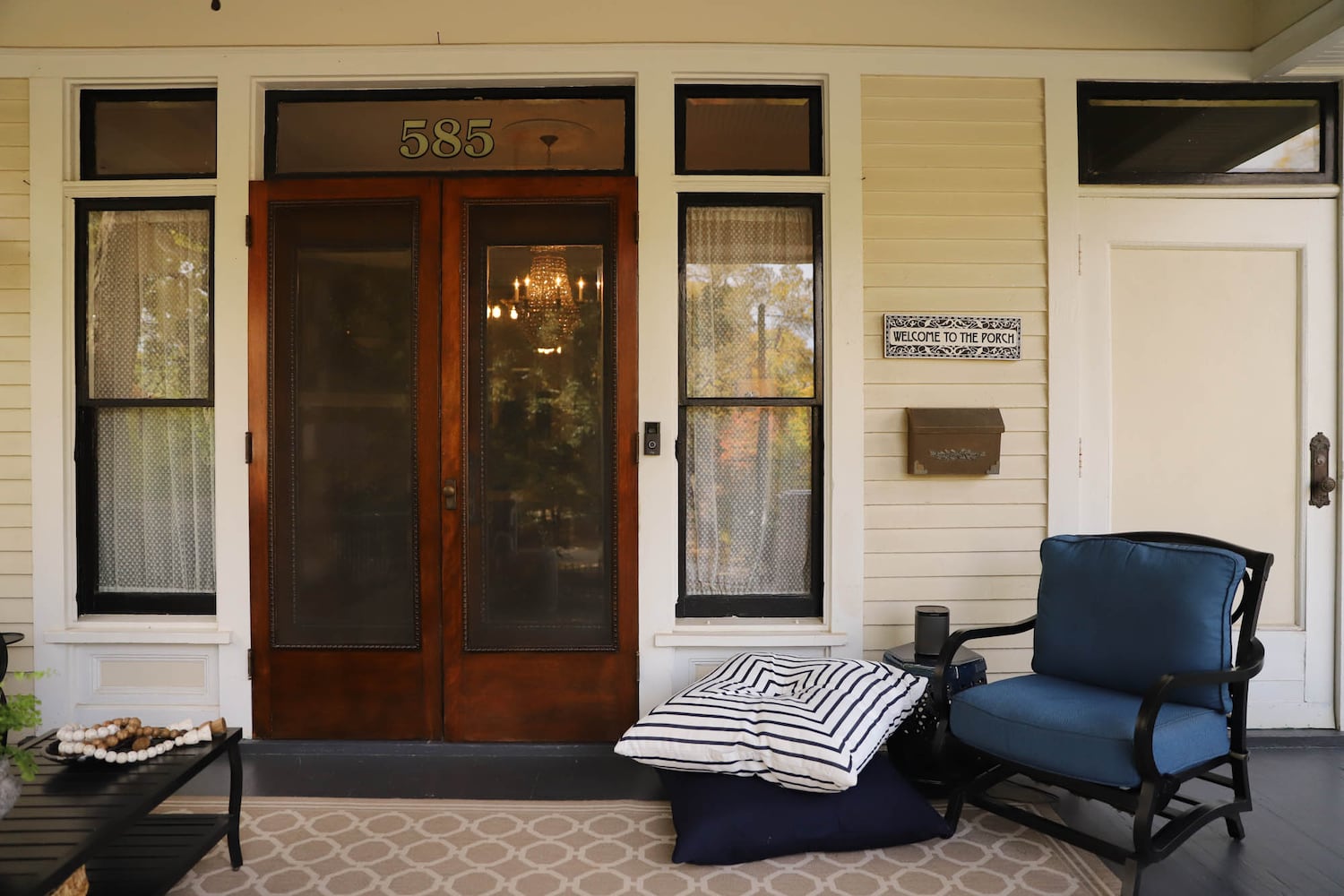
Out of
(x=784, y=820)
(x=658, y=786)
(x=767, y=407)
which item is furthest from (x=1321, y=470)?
(x=658, y=786)

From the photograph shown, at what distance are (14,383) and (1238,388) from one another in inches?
224

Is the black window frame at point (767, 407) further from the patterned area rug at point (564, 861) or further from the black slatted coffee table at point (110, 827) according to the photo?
the black slatted coffee table at point (110, 827)

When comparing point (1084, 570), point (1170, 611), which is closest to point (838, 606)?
point (1084, 570)

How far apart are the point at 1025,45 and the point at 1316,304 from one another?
6.00 ft

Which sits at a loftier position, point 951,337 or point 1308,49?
point 1308,49

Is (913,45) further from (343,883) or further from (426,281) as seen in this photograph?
(343,883)

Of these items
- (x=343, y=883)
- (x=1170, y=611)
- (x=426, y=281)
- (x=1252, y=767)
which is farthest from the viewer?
(x=426, y=281)

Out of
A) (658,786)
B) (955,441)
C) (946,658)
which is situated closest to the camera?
(946,658)

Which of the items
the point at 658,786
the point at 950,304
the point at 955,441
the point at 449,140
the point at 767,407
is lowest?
the point at 658,786

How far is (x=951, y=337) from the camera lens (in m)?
3.88

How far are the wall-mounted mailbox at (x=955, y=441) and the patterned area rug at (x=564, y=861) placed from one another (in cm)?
144

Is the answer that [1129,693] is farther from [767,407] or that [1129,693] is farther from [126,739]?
[126,739]

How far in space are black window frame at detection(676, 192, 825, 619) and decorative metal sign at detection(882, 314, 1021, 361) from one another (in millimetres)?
335

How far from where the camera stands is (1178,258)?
3973 millimetres
